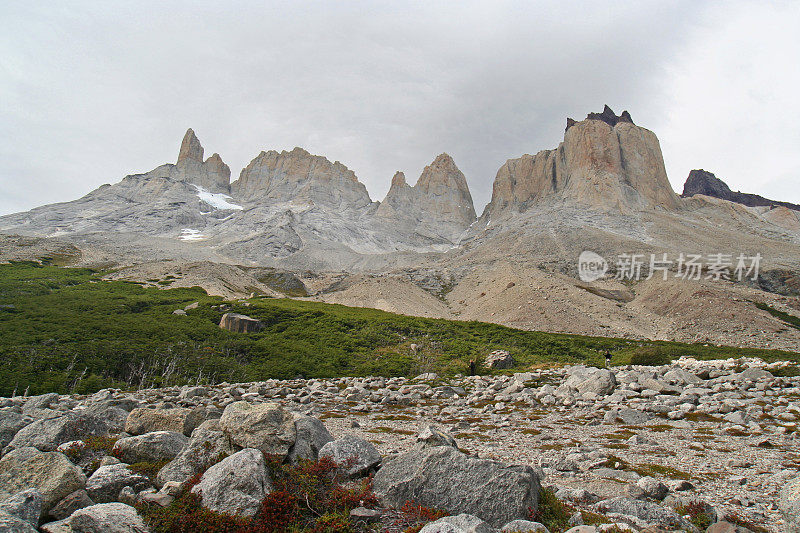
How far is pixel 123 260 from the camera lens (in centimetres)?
11938

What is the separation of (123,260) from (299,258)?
60845mm

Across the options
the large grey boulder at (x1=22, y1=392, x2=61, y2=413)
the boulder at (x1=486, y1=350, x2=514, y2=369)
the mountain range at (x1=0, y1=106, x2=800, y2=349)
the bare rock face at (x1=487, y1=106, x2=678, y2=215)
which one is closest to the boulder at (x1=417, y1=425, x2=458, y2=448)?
the large grey boulder at (x1=22, y1=392, x2=61, y2=413)

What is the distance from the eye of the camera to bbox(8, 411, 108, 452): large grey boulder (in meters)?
8.02

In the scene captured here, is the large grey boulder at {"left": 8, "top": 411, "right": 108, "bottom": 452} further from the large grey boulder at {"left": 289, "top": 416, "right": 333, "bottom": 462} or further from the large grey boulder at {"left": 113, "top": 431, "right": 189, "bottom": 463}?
the large grey boulder at {"left": 289, "top": 416, "right": 333, "bottom": 462}

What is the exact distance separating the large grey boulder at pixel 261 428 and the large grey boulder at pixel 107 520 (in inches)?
87.5

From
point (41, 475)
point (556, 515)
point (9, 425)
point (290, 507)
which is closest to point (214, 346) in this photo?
point (9, 425)

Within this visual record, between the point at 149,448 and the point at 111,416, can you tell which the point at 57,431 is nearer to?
the point at 111,416

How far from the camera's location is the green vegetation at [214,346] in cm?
2195

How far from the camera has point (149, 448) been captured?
775cm

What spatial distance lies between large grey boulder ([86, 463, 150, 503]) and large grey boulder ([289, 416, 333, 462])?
2504 millimetres

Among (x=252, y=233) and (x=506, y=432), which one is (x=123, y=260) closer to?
(x=252, y=233)

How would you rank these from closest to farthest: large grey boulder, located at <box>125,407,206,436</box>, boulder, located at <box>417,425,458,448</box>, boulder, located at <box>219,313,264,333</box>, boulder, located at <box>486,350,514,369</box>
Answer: boulder, located at <box>417,425,458,448</box> < large grey boulder, located at <box>125,407,206,436</box> < boulder, located at <box>486,350,514,369</box> < boulder, located at <box>219,313,264,333</box>

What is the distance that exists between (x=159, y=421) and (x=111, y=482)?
2.99 meters

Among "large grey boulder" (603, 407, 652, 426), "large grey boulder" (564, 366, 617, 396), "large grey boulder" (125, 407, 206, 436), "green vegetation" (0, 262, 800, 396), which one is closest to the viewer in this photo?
"large grey boulder" (125, 407, 206, 436)
